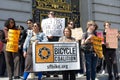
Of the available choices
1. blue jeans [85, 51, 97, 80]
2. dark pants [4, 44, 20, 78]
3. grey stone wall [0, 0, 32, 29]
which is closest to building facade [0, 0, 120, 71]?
grey stone wall [0, 0, 32, 29]

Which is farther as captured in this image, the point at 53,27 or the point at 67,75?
the point at 53,27

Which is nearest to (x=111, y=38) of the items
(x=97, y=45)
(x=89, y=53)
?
(x=97, y=45)

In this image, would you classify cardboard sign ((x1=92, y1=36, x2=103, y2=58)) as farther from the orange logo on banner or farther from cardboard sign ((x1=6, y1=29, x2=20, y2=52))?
cardboard sign ((x1=6, y1=29, x2=20, y2=52))

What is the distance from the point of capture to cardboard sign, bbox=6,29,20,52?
10.1 metres

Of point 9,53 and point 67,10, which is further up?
point 67,10

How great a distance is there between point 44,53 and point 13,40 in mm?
1171

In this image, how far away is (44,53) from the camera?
31.3 ft

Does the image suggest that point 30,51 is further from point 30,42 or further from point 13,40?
point 13,40

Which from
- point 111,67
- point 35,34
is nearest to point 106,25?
point 111,67

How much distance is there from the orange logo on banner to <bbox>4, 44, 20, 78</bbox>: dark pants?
3.55 ft

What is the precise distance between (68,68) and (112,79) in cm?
265

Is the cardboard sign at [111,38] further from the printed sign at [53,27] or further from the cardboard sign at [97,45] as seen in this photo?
the printed sign at [53,27]

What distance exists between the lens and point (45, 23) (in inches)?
414

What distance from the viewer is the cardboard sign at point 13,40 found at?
1015cm
